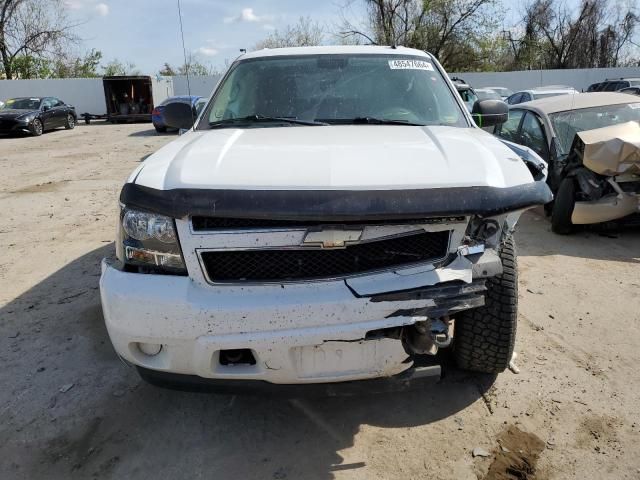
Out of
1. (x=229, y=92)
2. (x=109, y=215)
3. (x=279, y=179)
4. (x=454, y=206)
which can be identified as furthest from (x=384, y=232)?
(x=109, y=215)

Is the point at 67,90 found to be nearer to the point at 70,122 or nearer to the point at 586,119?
the point at 70,122

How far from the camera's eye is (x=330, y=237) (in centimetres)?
202

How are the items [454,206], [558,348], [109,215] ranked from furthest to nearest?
[109,215] → [558,348] → [454,206]

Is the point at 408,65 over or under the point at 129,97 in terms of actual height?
under

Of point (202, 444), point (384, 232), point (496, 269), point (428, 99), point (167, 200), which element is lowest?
point (202, 444)

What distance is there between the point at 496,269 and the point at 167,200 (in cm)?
138

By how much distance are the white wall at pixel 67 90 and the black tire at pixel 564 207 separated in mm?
30854

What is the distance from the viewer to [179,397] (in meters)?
2.81

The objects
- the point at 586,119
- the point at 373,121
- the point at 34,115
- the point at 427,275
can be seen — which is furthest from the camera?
the point at 34,115

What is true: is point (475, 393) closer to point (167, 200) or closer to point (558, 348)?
point (558, 348)

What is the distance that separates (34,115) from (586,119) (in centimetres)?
1986

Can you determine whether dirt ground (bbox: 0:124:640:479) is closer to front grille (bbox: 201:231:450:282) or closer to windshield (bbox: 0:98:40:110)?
front grille (bbox: 201:231:450:282)

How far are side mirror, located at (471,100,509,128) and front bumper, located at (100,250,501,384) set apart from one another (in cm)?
202

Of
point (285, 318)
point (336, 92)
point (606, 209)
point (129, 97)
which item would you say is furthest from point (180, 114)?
point (129, 97)
